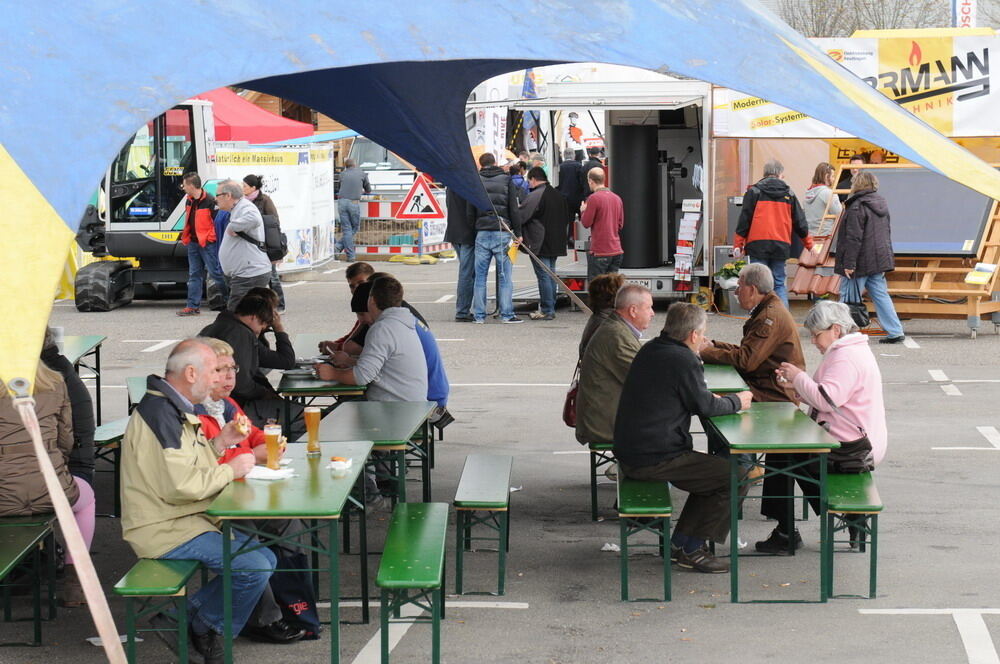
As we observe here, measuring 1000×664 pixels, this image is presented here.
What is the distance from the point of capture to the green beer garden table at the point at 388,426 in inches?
279

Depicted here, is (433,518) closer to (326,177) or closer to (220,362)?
(220,362)

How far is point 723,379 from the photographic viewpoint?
8406 mm

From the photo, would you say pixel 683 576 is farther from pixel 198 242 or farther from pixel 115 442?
pixel 198 242

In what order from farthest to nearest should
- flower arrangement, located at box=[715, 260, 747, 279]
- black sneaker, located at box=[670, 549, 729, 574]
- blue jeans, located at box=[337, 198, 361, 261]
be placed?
1. blue jeans, located at box=[337, 198, 361, 261]
2. flower arrangement, located at box=[715, 260, 747, 279]
3. black sneaker, located at box=[670, 549, 729, 574]

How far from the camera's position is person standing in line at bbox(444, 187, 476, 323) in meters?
16.7

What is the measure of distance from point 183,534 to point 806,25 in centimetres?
4249

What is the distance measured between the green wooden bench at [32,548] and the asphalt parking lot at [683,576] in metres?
0.12

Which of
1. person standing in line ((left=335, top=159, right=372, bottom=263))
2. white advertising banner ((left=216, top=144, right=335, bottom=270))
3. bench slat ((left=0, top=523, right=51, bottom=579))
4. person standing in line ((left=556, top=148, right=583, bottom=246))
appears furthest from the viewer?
person standing in line ((left=335, top=159, right=372, bottom=263))

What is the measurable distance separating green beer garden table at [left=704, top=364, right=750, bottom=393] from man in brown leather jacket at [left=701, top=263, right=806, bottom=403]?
96mm

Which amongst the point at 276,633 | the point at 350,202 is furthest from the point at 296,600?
the point at 350,202

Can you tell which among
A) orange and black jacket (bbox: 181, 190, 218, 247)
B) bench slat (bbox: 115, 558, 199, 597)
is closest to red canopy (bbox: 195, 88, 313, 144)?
orange and black jacket (bbox: 181, 190, 218, 247)

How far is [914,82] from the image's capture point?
16.7 meters

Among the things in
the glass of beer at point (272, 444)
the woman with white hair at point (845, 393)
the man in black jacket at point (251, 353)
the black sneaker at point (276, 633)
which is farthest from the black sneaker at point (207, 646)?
the woman with white hair at point (845, 393)

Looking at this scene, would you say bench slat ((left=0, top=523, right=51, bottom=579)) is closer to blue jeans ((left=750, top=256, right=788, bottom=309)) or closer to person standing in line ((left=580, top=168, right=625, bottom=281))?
person standing in line ((left=580, top=168, right=625, bottom=281))
